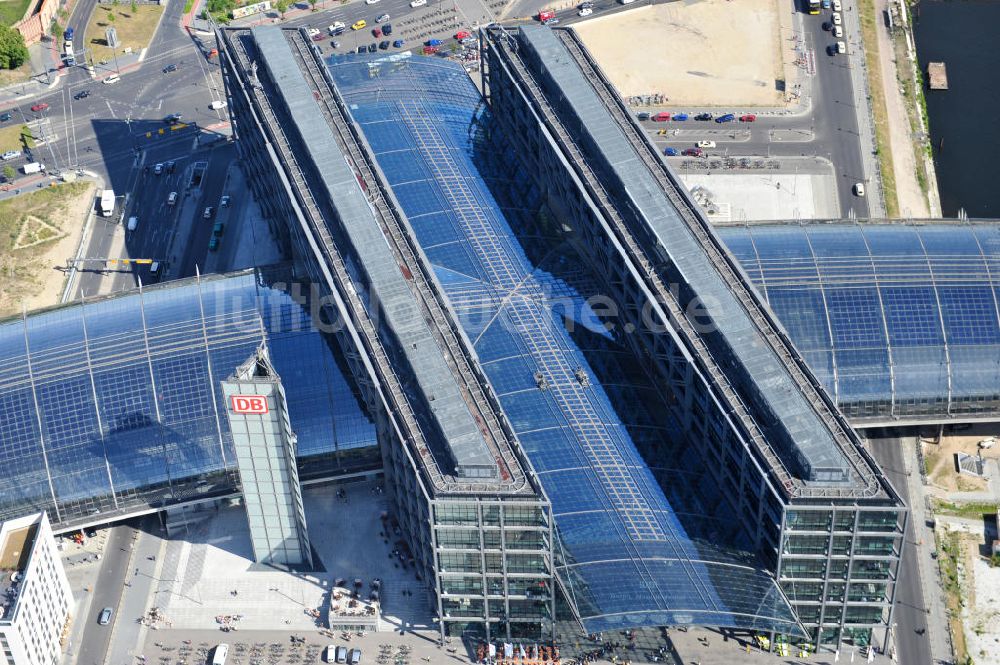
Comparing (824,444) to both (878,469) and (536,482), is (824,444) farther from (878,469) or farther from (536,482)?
(536,482)

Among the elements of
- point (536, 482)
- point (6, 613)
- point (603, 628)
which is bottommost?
point (6, 613)

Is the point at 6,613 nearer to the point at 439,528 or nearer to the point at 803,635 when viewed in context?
the point at 439,528

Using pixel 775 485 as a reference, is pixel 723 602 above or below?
below

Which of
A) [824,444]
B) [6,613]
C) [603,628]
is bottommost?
[6,613]

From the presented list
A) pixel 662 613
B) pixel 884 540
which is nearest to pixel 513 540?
pixel 662 613

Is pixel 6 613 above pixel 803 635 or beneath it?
beneath

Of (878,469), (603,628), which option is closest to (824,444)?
(878,469)
